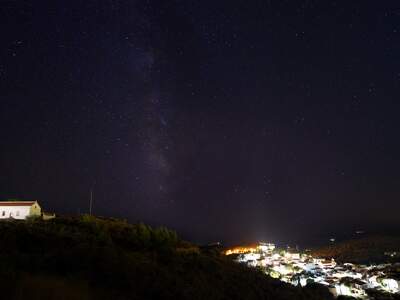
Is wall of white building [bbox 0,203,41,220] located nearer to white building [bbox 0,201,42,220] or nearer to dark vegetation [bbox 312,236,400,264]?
white building [bbox 0,201,42,220]

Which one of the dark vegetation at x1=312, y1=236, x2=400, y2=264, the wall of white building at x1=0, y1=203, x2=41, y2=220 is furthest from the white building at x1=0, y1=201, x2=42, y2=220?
the dark vegetation at x1=312, y1=236, x2=400, y2=264

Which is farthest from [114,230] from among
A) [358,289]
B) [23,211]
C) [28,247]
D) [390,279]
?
[390,279]

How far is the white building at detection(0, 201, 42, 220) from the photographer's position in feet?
98.2

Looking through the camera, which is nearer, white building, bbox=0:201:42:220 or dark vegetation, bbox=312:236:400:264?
white building, bbox=0:201:42:220

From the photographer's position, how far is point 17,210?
99.6 feet

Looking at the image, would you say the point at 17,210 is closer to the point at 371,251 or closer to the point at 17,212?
the point at 17,212

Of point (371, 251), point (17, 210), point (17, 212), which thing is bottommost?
point (371, 251)

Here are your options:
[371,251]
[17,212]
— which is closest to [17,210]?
[17,212]

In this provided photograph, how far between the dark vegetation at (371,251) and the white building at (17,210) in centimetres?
8987

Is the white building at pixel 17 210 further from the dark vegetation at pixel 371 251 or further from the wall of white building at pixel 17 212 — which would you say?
the dark vegetation at pixel 371 251

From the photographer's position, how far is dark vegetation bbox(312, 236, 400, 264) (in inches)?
3767

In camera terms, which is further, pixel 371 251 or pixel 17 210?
pixel 371 251

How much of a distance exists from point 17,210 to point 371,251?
11106cm

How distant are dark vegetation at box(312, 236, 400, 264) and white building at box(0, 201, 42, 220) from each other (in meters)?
89.9
